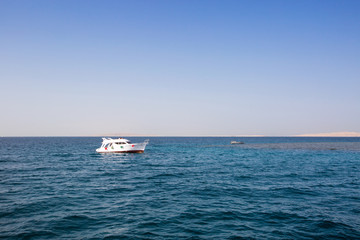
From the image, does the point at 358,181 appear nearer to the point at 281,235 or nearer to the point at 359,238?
the point at 359,238

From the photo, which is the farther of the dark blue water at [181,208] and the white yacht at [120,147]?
the white yacht at [120,147]

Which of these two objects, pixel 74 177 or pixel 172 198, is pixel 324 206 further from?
pixel 74 177

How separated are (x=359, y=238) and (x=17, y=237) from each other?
1658cm

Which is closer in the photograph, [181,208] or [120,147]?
[181,208]

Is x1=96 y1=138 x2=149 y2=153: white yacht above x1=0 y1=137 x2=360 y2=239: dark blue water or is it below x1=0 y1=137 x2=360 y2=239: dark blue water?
above

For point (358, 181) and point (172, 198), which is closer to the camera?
point (172, 198)

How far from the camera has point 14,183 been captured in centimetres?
2541

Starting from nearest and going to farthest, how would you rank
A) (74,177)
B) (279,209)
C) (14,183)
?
1. (279,209)
2. (14,183)
3. (74,177)

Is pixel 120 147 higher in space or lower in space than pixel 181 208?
higher

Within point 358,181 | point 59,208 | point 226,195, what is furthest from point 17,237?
point 358,181

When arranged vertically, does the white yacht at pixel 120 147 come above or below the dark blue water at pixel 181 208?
above

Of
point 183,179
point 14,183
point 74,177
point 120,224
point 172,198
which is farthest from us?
point 74,177

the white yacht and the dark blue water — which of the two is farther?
the white yacht

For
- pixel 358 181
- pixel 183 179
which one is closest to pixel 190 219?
pixel 183 179
